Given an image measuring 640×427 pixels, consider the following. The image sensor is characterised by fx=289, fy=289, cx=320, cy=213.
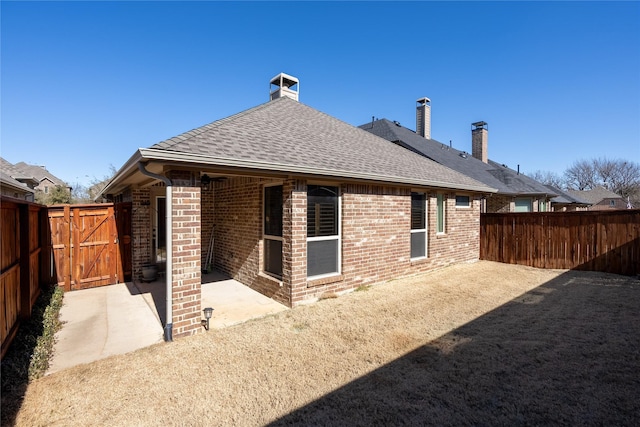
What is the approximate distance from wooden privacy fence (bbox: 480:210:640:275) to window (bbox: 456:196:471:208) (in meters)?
1.42

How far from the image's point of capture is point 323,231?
6398 mm

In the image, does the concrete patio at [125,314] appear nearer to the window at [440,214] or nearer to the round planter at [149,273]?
the round planter at [149,273]

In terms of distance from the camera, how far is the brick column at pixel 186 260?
14.6 feet

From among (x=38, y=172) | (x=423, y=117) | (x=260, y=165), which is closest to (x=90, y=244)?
(x=260, y=165)

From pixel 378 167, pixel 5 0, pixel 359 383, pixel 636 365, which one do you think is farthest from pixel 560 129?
pixel 5 0

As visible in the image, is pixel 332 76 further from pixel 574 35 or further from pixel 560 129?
pixel 560 129

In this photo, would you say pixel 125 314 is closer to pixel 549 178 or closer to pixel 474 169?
pixel 474 169

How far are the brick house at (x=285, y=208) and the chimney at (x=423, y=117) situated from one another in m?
12.7

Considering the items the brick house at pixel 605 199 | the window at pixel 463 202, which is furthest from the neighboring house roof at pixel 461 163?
the brick house at pixel 605 199

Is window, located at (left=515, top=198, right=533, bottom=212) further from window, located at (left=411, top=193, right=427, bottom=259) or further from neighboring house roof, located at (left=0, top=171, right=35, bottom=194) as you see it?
neighboring house roof, located at (left=0, top=171, right=35, bottom=194)

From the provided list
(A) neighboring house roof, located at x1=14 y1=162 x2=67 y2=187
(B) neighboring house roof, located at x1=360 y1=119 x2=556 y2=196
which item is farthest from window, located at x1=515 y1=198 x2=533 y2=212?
(A) neighboring house roof, located at x1=14 y1=162 x2=67 y2=187

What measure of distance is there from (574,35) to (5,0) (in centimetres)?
1253

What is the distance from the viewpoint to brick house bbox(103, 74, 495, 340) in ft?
14.9

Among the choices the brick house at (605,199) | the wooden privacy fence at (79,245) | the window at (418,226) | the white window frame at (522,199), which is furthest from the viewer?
the brick house at (605,199)
